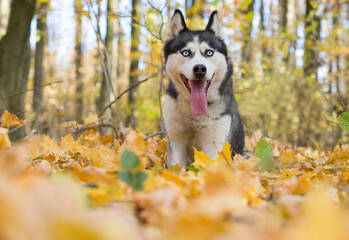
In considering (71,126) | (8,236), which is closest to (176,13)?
(71,126)

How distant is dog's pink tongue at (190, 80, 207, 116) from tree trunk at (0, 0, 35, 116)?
4588 millimetres

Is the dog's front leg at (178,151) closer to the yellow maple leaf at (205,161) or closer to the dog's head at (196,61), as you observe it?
the dog's head at (196,61)

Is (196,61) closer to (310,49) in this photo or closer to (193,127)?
(193,127)

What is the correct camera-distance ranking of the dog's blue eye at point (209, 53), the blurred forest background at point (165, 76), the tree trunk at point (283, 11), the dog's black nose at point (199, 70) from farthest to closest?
the tree trunk at point (283, 11) → the blurred forest background at point (165, 76) → the dog's blue eye at point (209, 53) → the dog's black nose at point (199, 70)

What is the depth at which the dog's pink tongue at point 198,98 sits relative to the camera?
3.34m

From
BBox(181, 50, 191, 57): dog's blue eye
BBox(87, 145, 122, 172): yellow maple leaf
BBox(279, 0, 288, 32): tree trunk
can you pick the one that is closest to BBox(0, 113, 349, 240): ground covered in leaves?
BBox(87, 145, 122, 172): yellow maple leaf

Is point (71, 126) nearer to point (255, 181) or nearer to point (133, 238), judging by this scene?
point (255, 181)

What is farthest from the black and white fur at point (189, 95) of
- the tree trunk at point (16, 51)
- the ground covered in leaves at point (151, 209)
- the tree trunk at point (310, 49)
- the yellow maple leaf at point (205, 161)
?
the tree trunk at point (16, 51)

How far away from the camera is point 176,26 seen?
3.79 meters

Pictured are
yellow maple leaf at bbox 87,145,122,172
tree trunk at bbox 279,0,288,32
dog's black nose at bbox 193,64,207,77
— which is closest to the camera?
yellow maple leaf at bbox 87,145,122,172

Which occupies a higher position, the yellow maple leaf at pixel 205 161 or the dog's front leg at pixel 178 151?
the yellow maple leaf at pixel 205 161

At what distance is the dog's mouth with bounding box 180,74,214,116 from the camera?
11.0 feet

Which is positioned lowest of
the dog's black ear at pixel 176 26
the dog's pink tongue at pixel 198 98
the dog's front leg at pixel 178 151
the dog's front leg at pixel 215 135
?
the dog's front leg at pixel 178 151

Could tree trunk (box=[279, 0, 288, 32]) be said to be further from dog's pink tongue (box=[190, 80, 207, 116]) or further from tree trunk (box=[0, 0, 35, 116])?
dog's pink tongue (box=[190, 80, 207, 116])
